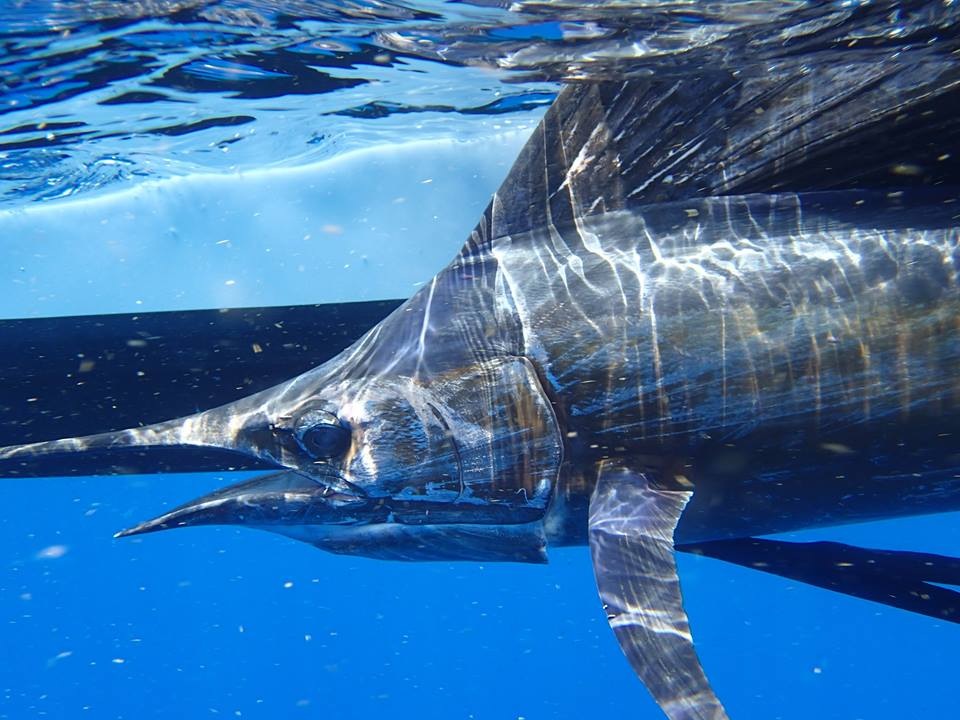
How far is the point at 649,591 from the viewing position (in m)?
2.46

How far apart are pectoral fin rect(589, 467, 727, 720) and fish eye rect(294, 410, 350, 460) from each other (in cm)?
104

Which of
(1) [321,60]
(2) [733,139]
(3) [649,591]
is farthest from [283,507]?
(1) [321,60]

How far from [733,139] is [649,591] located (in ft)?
5.83

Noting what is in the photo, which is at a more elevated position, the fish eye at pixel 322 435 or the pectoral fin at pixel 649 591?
the fish eye at pixel 322 435

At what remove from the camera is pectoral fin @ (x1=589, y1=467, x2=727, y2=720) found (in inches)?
89.4

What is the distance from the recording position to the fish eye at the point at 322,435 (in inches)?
114

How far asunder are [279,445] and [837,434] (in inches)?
87.7

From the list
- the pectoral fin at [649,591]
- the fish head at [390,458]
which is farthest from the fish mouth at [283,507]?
the pectoral fin at [649,591]

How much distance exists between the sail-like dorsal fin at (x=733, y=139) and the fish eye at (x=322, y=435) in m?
1.10

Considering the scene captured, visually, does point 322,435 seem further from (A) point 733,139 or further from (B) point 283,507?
(A) point 733,139

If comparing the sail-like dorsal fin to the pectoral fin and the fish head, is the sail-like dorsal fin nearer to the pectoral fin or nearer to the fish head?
the fish head

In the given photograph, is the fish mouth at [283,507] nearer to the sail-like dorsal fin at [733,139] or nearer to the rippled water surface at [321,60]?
the sail-like dorsal fin at [733,139]

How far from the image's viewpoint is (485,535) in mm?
2918

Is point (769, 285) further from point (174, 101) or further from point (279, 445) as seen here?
point (174, 101)
